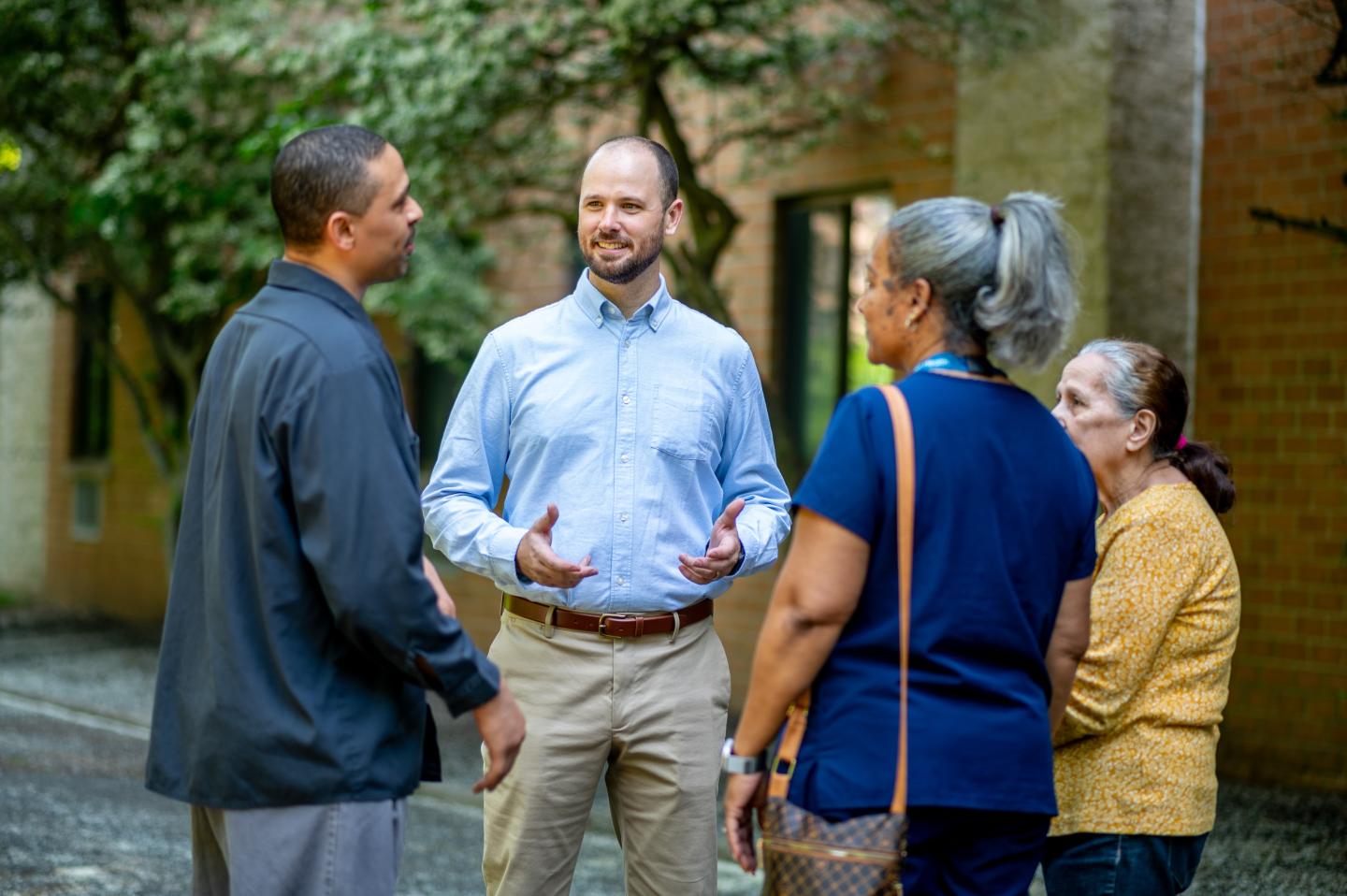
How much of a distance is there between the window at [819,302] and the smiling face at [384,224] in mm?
7217

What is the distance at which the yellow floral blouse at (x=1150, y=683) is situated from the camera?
3.23 m

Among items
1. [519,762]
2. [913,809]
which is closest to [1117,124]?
[519,762]

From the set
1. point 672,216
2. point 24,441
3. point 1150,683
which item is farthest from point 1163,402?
point 24,441

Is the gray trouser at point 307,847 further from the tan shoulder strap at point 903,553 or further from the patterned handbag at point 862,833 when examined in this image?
the tan shoulder strap at point 903,553

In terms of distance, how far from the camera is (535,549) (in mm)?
3463

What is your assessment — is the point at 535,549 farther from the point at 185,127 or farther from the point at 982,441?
the point at 185,127

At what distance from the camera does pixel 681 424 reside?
151 inches

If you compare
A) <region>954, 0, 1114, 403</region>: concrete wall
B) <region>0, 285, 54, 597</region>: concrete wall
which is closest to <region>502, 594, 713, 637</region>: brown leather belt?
<region>954, 0, 1114, 403</region>: concrete wall

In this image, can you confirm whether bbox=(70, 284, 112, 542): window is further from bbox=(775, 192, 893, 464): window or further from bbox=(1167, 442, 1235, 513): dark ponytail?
bbox=(1167, 442, 1235, 513): dark ponytail

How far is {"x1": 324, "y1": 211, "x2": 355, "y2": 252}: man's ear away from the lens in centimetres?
284

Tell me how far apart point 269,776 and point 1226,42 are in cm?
695

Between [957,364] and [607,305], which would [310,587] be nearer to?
[957,364]

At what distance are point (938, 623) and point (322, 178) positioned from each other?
4.41 feet

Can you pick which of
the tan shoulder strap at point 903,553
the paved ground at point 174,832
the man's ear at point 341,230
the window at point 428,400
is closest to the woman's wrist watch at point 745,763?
the tan shoulder strap at point 903,553
